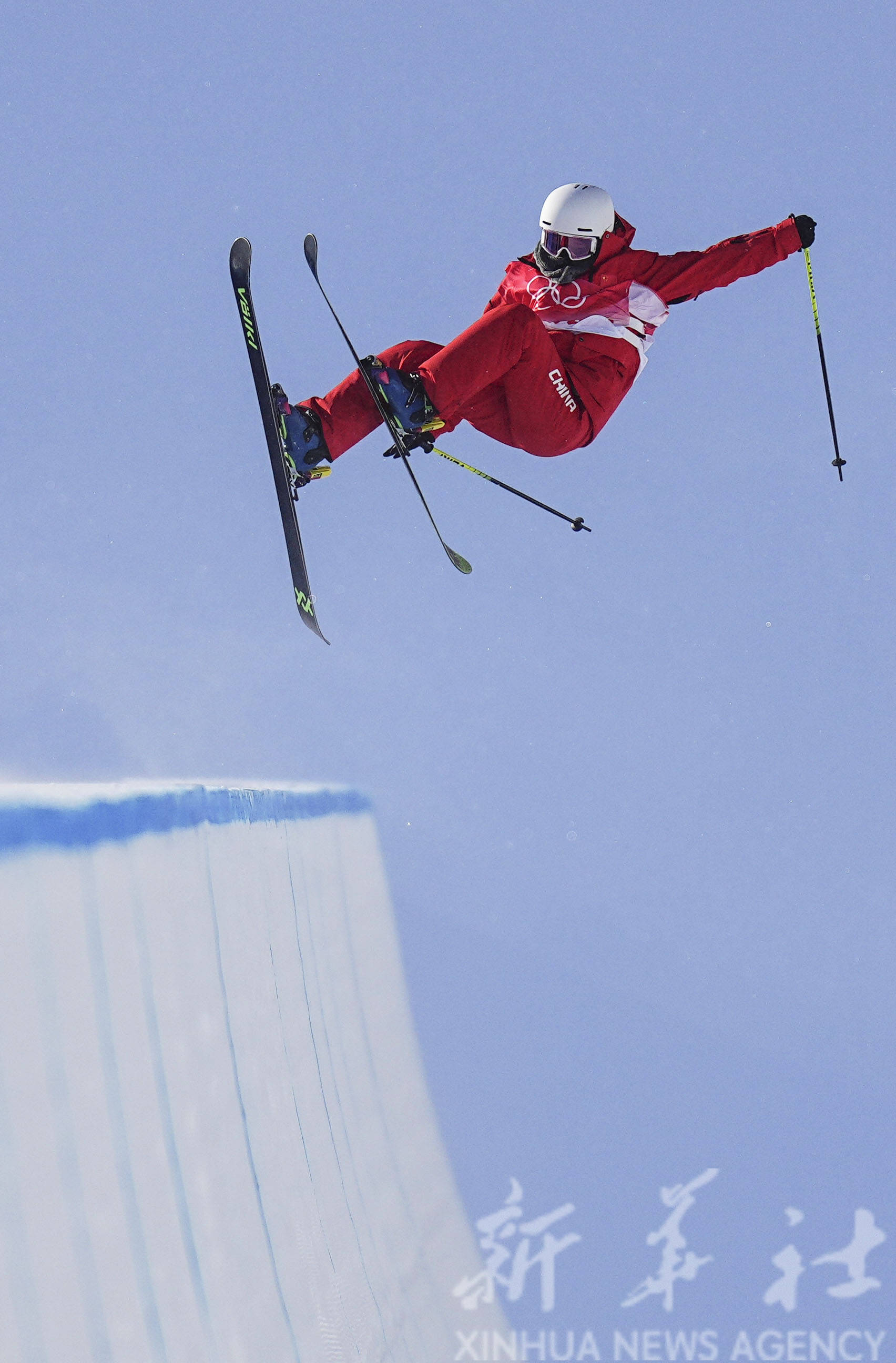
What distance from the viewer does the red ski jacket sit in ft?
19.2

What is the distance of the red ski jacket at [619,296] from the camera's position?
230 inches

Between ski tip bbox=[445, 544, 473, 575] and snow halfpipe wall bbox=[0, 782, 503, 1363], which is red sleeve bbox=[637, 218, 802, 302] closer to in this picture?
ski tip bbox=[445, 544, 473, 575]


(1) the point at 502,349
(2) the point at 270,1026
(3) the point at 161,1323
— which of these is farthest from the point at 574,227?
(3) the point at 161,1323

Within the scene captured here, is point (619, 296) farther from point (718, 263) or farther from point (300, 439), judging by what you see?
point (300, 439)

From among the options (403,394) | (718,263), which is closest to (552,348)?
(403,394)

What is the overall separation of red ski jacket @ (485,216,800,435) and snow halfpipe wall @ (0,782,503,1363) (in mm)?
2478

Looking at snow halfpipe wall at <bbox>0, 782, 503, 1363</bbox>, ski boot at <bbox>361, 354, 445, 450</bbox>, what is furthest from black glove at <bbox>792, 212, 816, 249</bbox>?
snow halfpipe wall at <bbox>0, 782, 503, 1363</bbox>

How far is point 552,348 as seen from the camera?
5.68 meters

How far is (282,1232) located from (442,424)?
3.25 meters

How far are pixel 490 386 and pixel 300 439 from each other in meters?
1.07

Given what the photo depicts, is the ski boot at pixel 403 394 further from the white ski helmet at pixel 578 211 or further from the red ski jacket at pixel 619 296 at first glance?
the white ski helmet at pixel 578 211

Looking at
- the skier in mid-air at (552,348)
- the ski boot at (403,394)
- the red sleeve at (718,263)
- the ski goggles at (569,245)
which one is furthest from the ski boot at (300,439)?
the red sleeve at (718,263)

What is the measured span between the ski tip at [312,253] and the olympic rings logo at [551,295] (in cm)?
104

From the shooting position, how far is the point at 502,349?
5.36m
